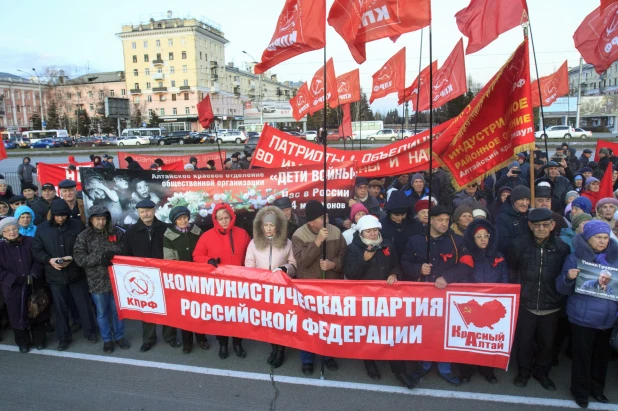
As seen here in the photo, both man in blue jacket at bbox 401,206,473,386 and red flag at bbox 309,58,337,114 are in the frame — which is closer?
man in blue jacket at bbox 401,206,473,386

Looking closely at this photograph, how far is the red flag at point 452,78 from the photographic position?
32.5 ft

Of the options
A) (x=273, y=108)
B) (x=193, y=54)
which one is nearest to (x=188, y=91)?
(x=193, y=54)

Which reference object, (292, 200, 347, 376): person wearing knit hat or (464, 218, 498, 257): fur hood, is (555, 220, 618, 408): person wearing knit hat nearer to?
(464, 218, 498, 257): fur hood

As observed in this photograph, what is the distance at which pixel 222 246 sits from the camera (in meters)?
4.80

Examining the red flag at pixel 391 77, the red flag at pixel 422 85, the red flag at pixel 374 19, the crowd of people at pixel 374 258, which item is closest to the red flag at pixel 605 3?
the crowd of people at pixel 374 258

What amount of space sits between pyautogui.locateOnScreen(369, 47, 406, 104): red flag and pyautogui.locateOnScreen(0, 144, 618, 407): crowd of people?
7.99m

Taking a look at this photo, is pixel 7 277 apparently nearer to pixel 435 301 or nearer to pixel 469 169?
pixel 435 301

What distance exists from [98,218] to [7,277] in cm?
122

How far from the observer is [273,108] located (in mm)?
62188

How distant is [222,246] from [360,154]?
330cm

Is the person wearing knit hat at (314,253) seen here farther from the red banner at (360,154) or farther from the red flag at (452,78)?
the red flag at (452,78)

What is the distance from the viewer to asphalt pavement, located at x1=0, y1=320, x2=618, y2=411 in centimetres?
386

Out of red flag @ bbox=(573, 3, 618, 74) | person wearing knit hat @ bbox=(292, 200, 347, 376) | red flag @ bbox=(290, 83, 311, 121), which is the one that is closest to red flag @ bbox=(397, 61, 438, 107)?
red flag @ bbox=(290, 83, 311, 121)

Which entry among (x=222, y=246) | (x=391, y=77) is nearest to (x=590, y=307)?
(x=222, y=246)
